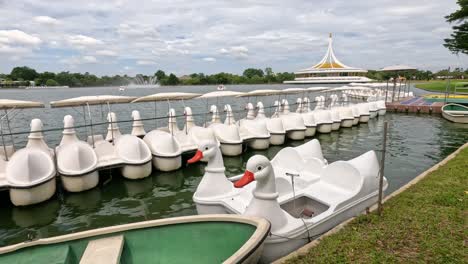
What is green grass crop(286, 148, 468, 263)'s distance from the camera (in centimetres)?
439

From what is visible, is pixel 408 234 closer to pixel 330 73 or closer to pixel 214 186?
pixel 214 186

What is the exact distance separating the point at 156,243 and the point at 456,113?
27184 mm

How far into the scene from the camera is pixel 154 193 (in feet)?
32.0

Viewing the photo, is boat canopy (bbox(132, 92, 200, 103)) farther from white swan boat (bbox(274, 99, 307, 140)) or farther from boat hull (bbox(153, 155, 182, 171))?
white swan boat (bbox(274, 99, 307, 140))

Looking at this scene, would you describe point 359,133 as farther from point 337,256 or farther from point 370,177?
point 337,256

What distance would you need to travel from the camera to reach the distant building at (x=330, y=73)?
104512mm

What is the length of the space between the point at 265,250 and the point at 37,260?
3557 millimetres

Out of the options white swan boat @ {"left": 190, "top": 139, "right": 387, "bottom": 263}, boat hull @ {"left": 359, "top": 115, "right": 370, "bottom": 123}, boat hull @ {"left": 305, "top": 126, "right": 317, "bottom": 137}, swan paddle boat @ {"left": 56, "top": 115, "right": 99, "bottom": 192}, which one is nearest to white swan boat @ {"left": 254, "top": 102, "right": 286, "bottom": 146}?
boat hull @ {"left": 305, "top": 126, "right": 317, "bottom": 137}

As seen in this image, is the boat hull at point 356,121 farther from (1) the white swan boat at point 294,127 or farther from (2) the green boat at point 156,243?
(2) the green boat at point 156,243

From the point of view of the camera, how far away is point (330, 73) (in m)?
112

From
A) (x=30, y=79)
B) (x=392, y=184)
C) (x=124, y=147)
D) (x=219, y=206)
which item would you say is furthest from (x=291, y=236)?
(x=30, y=79)

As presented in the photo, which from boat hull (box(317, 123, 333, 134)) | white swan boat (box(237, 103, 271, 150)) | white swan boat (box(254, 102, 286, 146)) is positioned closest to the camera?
white swan boat (box(237, 103, 271, 150))

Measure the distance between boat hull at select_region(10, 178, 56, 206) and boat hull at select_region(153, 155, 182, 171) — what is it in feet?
12.3

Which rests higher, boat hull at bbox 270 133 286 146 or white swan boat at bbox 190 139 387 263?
white swan boat at bbox 190 139 387 263
